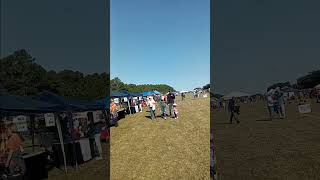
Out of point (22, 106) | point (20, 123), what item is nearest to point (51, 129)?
point (20, 123)

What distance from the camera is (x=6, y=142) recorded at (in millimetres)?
9625

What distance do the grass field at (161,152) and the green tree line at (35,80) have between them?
30.9 meters

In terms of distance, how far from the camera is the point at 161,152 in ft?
43.5

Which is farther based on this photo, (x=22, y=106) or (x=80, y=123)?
(x=80, y=123)

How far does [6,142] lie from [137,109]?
25.7 metres

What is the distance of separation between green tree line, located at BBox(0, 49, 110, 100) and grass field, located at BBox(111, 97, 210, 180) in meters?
30.9

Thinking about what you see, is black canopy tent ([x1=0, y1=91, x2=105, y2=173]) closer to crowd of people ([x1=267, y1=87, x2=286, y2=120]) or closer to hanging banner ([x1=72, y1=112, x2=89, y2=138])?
hanging banner ([x1=72, y1=112, x2=89, y2=138])

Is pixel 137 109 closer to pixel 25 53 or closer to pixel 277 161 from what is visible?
pixel 277 161

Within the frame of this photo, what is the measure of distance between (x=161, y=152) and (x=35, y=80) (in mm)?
49243

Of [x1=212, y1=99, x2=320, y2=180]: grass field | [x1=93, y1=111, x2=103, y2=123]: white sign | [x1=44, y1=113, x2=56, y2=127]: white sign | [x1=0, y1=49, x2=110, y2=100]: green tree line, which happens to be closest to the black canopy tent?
[x1=44, y1=113, x2=56, y2=127]: white sign

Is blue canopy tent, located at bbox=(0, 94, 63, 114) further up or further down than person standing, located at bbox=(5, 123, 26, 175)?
further up

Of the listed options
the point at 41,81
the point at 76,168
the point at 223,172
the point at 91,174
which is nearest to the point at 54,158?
the point at 76,168

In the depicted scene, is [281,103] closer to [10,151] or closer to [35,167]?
[35,167]

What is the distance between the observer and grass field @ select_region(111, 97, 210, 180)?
10.5m
